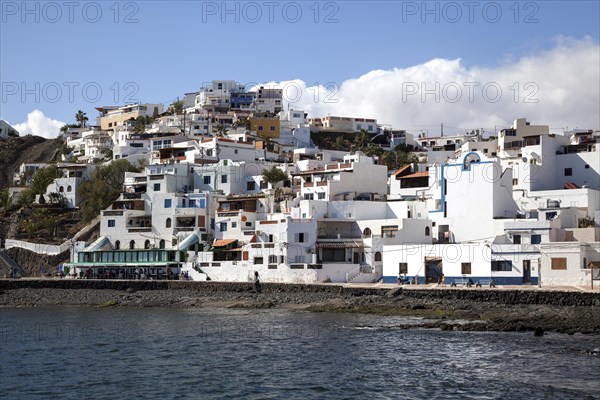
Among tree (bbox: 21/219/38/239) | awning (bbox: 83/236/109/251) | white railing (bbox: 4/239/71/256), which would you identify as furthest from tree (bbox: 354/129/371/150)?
white railing (bbox: 4/239/71/256)

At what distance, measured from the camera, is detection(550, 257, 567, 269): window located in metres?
53.3

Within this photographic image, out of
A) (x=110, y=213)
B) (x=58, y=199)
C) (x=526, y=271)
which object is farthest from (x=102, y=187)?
(x=526, y=271)

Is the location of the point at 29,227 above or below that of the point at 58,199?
below

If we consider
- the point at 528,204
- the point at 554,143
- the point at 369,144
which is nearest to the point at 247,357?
the point at 528,204

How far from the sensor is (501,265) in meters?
56.6

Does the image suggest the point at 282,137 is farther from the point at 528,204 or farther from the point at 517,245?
the point at 517,245

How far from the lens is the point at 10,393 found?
32188 millimetres

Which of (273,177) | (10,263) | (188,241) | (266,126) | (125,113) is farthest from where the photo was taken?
(125,113)

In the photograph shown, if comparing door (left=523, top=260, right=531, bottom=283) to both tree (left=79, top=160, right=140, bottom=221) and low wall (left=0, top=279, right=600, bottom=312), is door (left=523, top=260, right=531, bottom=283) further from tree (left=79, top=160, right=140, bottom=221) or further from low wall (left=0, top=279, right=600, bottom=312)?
tree (left=79, top=160, right=140, bottom=221)

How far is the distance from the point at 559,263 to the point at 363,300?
12.5 m

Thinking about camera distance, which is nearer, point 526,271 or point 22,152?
point 526,271

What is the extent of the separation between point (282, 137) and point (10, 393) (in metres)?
Answer: 83.6

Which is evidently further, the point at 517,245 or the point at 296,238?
the point at 296,238

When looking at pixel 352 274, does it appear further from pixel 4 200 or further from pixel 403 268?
pixel 4 200
